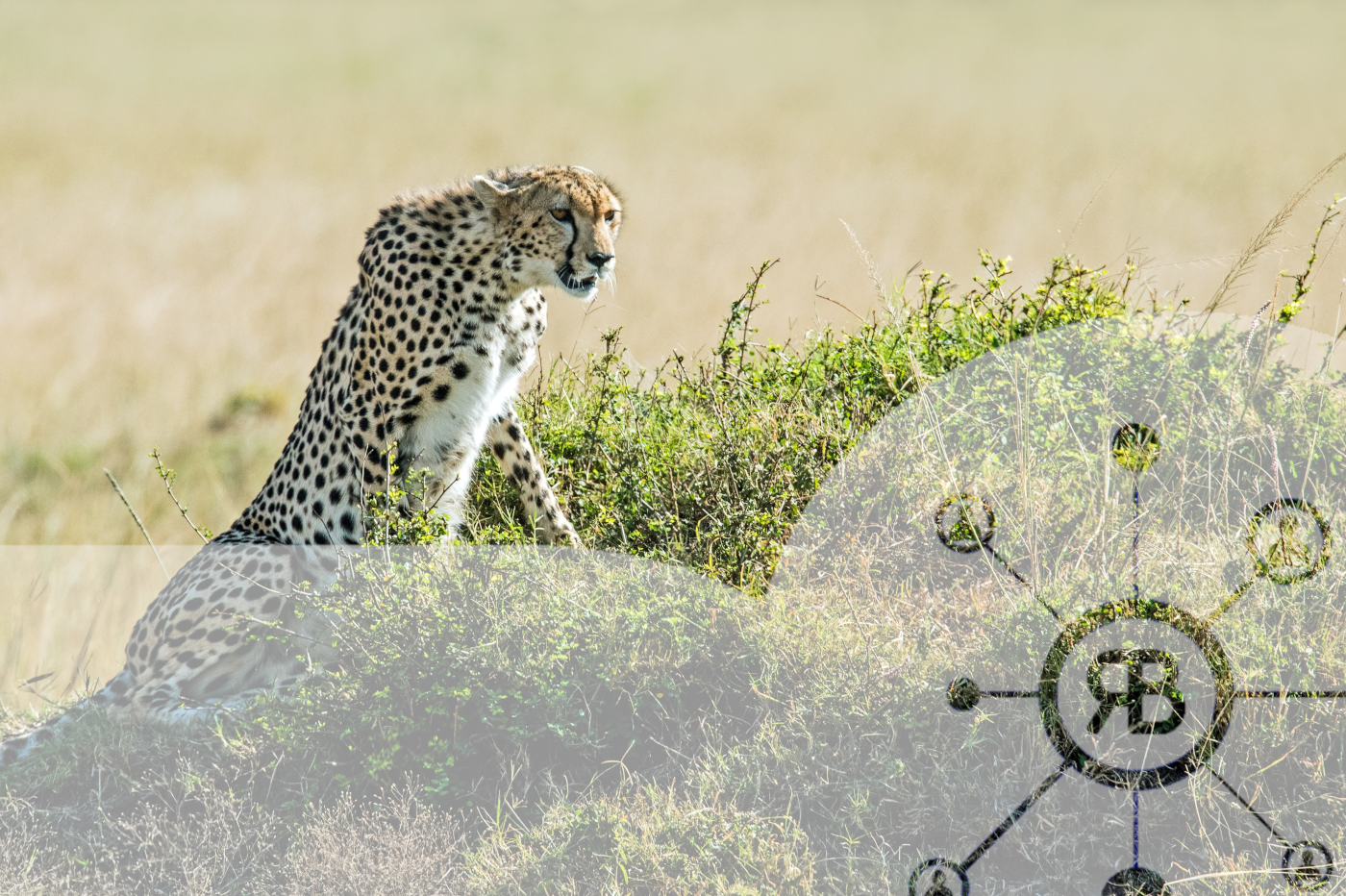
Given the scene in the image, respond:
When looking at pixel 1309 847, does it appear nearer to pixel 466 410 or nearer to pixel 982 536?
pixel 982 536

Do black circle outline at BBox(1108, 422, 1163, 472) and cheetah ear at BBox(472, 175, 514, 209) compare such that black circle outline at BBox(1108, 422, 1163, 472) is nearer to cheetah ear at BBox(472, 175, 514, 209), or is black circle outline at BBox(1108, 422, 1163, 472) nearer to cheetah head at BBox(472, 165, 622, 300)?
cheetah head at BBox(472, 165, 622, 300)

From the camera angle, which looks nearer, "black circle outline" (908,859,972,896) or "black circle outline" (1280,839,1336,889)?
"black circle outline" (1280,839,1336,889)

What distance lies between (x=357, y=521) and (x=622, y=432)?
99 cm

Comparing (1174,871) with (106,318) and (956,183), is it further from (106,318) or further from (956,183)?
(106,318)

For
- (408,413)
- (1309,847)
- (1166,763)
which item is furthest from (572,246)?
(1309,847)

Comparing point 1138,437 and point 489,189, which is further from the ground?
point 489,189

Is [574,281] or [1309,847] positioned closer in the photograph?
[1309,847]

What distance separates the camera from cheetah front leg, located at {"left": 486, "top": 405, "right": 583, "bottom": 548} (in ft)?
15.2

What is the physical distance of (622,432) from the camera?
16.0 feet

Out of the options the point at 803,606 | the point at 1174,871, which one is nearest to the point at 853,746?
the point at 803,606

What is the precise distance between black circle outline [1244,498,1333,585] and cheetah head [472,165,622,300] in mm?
2077

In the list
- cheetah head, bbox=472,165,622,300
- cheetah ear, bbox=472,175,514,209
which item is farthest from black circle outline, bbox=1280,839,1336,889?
cheetah ear, bbox=472,175,514,209

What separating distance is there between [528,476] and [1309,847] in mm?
2642

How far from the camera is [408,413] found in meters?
4.46
